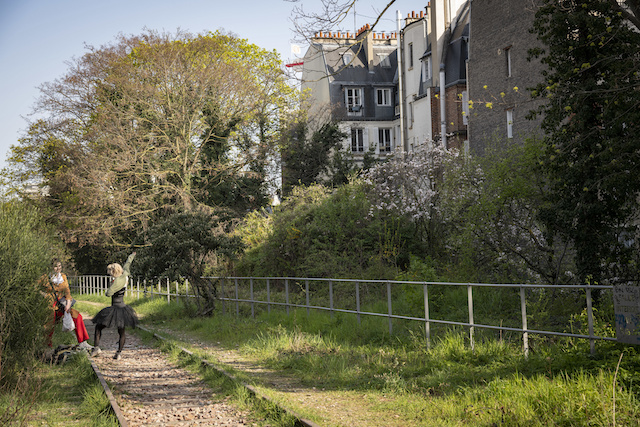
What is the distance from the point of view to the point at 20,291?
10.1 meters

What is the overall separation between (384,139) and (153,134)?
85.6 feet

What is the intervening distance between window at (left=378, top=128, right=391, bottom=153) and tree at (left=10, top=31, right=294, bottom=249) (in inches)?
623

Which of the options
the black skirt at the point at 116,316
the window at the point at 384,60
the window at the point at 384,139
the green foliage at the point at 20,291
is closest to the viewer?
the green foliage at the point at 20,291

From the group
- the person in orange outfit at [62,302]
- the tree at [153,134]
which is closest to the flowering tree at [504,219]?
the person in orange outfit at [62,302]

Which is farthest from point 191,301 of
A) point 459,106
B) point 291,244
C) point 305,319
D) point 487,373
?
point 459,106

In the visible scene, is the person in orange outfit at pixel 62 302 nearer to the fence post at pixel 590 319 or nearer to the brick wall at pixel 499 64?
the fence post at pixel 590 319

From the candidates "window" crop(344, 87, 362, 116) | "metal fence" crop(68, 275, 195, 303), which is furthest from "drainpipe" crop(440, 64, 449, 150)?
"metal fence" crop(68, 275, 195, 303)

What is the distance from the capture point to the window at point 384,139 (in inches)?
2141

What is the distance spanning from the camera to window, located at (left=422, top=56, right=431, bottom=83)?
43.8m

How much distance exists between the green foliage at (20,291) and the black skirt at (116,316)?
231 cm

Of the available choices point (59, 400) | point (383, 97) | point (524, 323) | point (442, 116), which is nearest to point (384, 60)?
point (383, 97)

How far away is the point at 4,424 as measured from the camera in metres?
6.28

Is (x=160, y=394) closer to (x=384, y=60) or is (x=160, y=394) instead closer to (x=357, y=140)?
(x=357, y=140)

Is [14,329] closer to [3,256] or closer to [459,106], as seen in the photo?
[3,256]
